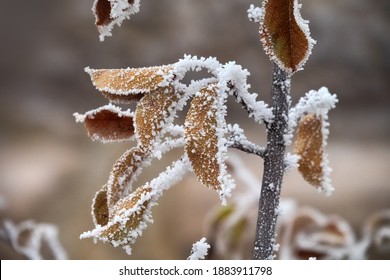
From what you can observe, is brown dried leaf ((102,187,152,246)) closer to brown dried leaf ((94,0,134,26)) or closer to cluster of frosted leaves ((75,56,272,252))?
cluster of frosted leaves ((75,56,272,252))

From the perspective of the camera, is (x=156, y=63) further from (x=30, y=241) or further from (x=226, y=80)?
(x=226, y=80)

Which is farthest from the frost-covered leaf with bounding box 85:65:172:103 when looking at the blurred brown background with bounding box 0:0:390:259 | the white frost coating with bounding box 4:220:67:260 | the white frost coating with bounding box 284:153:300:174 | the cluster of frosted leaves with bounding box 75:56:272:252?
the blurred brown background with bounding box 0:0:390:259

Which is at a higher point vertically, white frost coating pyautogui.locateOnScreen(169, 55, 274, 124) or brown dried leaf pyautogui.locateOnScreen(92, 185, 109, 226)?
white frost coating pyautogui.locateOnScreen(169, 55, 274, 124)

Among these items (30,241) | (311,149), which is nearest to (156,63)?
(30,241)

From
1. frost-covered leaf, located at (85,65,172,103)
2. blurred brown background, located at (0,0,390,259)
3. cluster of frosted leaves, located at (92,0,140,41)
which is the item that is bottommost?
frost-covered leaf, located at (85,65,172,103)
